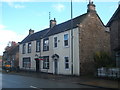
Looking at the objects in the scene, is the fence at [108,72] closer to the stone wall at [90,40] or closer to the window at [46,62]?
the stone wall at [90,40]

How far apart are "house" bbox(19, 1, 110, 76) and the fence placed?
12.5 feet

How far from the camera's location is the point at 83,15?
29359mm

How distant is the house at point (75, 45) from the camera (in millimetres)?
27016

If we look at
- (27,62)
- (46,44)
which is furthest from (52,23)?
(27,62)

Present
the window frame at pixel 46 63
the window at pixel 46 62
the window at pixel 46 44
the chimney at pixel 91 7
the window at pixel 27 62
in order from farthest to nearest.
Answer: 1. the window at pixel 27 62
2. the window at pixel 46 44
3. the window at pixel 46 62
4. the window frame at pixel 46 63
5. the chimney at pixel 91 7

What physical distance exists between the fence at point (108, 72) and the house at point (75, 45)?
3804 mm

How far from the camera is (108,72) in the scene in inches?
858

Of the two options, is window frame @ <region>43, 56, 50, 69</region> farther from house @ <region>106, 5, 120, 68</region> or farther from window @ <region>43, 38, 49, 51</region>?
house @ <region>106, 5, 120, 68</region>

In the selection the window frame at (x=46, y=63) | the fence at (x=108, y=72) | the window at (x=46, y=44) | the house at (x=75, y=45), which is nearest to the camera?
the fence at (x=108, y=72)

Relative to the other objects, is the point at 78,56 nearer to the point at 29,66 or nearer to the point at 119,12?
the point at 119,12

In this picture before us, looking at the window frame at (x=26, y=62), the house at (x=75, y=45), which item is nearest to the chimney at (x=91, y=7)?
the house at (x=75, y=45)

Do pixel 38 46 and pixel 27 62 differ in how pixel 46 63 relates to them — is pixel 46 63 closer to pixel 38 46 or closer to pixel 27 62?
pixel 38 46

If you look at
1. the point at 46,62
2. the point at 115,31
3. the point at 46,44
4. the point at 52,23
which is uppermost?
the point at 52,23

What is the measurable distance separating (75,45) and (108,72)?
23.3 feet
